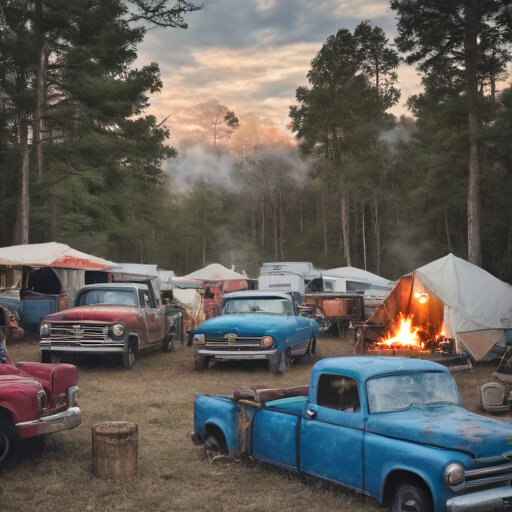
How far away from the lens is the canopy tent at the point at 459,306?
1346cm

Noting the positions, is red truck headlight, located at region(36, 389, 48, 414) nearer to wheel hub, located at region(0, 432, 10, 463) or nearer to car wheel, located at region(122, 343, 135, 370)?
wheel hub, located at region(0, 432, 10, 463)

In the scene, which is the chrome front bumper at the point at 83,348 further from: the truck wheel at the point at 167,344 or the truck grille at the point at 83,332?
the truck wheel at the point at 167,344

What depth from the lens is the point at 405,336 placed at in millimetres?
14969

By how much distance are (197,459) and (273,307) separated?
260 inches

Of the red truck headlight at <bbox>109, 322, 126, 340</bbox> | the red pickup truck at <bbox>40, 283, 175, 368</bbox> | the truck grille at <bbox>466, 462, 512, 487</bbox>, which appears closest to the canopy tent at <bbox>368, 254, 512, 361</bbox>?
the red pickup truck at <bbox>40, 283, 175, 368</bbox>

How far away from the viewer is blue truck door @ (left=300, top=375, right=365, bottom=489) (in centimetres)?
491

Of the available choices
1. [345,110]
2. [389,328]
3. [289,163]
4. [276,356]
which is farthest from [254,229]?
[276,356]

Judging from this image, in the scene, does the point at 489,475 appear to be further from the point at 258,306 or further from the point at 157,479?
the point at 258,306

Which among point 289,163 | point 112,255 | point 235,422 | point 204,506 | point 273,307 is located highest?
point 289,163

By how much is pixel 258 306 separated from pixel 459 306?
488 cm

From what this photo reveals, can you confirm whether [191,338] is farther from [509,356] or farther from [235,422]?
[509,356]

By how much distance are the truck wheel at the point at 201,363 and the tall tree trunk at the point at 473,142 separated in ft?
45.3

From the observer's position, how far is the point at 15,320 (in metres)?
15.7

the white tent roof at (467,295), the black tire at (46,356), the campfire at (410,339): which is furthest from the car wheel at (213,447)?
the white tent roof at (467,295)
